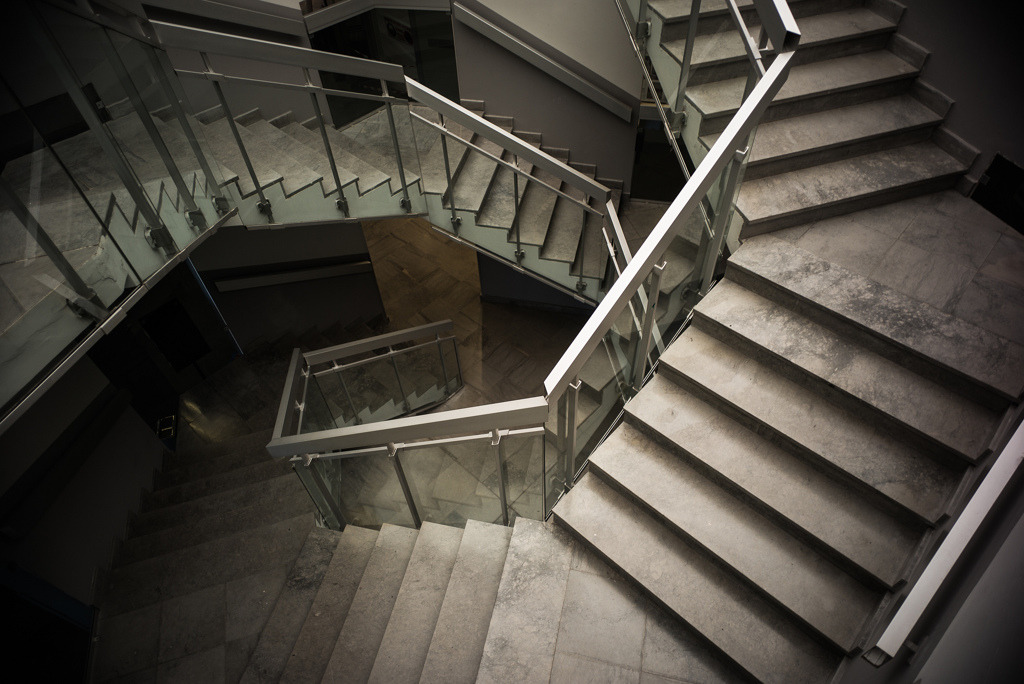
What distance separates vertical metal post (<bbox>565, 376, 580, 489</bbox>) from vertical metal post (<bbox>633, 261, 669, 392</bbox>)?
1.78ft

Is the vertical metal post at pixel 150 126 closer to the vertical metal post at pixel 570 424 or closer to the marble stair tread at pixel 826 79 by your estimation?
the vertical metal post at pixel 570 424

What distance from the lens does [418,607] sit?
10.4 feet

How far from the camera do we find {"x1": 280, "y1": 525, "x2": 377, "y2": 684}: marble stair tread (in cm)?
322

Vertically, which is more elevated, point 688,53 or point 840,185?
point 688,53

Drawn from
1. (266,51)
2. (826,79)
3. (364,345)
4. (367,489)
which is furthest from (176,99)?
(826,79)

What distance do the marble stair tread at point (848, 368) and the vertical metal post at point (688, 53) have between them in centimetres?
147

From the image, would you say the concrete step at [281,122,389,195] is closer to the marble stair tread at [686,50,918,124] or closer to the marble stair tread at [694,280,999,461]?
the marble stair tread at [686,50,918,124]

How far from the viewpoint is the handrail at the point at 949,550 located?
1.19 m

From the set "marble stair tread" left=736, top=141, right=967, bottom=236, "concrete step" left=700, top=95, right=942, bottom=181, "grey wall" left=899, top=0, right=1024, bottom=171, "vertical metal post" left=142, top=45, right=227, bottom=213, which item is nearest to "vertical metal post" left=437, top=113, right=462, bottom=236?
"vertical metal post" left=142, top=45, right=227, bottom=213

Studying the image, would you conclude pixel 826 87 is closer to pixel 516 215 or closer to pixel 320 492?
pixel 516 215

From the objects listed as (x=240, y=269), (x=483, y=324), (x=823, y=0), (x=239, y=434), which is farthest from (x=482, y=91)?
(x=239, y=434)

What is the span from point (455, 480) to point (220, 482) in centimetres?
334

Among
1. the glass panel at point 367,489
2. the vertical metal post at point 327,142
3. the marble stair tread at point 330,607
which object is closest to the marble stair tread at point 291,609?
the marble stair tread at point 330,607

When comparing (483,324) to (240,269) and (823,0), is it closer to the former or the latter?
(240,269)
